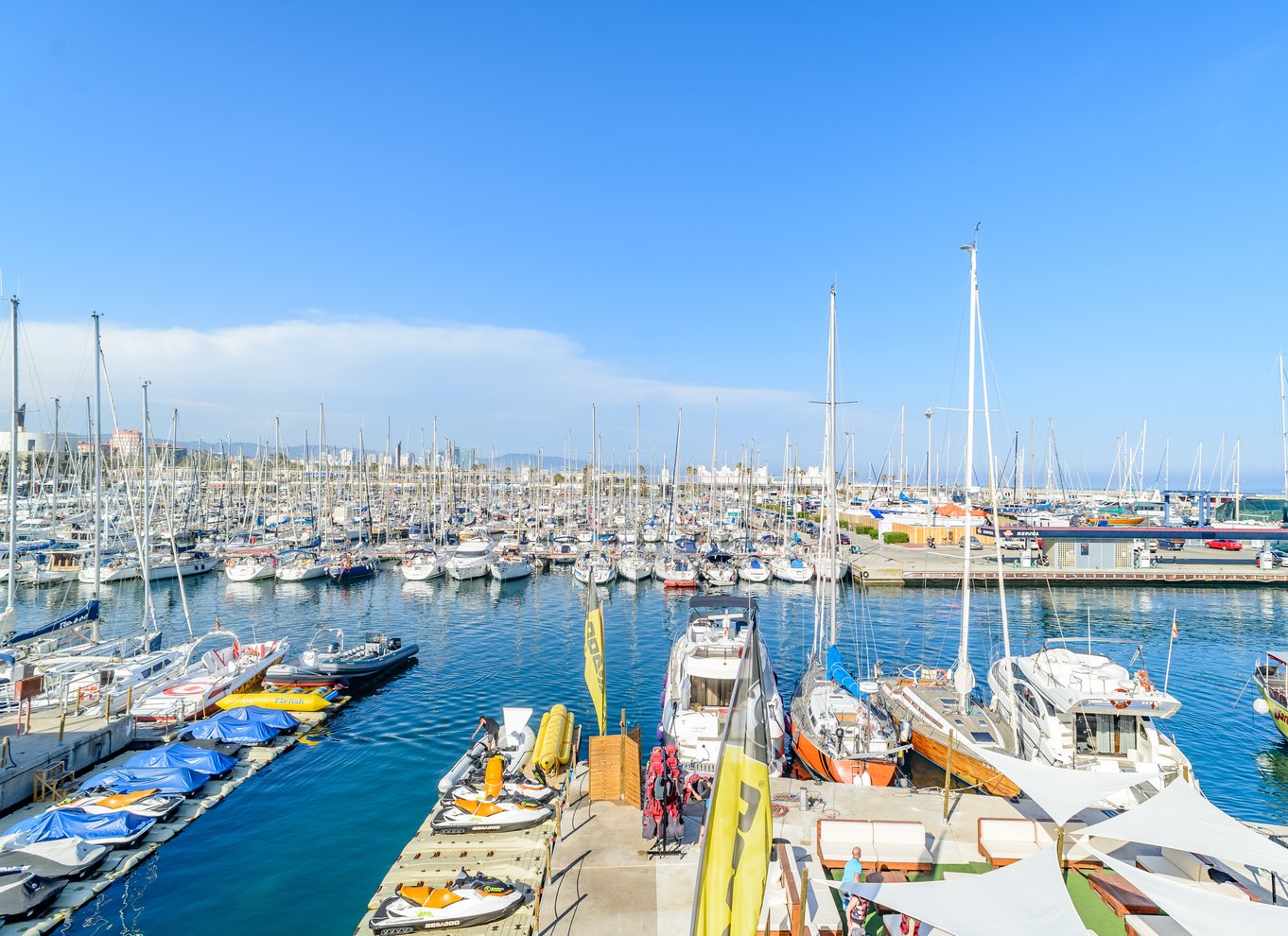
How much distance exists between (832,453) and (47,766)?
31.7 m

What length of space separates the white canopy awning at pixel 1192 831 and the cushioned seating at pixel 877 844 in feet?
10.2

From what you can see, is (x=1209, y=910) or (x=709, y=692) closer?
(x=1209, y=910)

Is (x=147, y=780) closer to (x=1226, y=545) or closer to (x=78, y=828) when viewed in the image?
(x=78, y=828)

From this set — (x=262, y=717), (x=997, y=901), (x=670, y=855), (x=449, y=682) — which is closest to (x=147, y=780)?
(x=262, y=717)

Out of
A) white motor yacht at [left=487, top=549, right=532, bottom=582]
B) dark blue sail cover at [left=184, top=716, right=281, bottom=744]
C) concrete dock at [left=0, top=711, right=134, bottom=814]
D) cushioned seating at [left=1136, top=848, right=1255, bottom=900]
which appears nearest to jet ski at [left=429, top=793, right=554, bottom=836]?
dark blue sail cover at [left=184, top=716, right=281, bottom=744]

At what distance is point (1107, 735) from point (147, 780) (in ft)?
93.3

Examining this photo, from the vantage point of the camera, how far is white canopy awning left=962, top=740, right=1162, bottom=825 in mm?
13328

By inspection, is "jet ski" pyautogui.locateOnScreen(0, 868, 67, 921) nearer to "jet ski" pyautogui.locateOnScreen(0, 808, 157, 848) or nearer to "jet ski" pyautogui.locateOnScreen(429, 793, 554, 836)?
"jet ski" pyautogui.locateOnScreen(0, 808, 157, 848)

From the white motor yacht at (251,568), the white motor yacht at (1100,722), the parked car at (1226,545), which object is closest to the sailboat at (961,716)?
the white motor yacht at (1100,722)

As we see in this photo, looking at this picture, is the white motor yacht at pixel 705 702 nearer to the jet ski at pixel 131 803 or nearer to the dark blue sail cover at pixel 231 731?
the jet ski at pixel 131 803

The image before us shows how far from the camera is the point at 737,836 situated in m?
7.19

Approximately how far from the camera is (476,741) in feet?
78.8

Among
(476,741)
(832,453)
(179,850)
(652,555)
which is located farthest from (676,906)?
(652,555)

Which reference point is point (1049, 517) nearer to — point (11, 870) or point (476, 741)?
point (476, 741)
